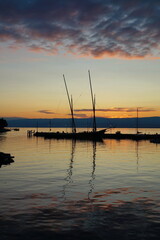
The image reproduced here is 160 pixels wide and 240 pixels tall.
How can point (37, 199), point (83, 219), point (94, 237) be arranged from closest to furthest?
point (94, 237), point (83, 219), point (37, 199)

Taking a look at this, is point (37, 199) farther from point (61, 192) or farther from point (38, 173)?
point (38, 173)

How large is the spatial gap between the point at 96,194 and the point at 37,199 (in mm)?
5030

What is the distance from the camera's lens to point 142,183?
25.8 meters

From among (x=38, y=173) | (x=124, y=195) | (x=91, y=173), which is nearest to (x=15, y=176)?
(x=38, y=173)

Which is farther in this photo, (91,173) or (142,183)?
(91,173)

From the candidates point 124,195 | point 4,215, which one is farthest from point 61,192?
point 4,215

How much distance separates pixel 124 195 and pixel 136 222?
6313 mm

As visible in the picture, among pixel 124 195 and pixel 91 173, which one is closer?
pixel 124 195

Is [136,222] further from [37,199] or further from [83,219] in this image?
[37,199]

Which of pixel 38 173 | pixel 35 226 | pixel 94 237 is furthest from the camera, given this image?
pixel 38 173

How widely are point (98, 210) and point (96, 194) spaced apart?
461 centimetres

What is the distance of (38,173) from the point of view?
31.1 metres

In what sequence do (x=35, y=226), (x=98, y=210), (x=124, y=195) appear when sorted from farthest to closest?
1. (x=124, y=195)
2. (x=98, y=210)
3. (x=35, y=226)

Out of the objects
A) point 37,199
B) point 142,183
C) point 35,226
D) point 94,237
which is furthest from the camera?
point 142,183
